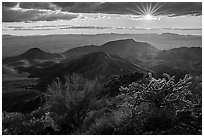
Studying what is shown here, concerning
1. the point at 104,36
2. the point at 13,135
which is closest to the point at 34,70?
the point at 104,36

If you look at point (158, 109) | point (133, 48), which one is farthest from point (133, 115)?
point (133, 48)

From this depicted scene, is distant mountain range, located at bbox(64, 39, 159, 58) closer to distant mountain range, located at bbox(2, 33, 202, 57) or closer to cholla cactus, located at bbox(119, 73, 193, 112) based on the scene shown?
distant mountain range, located at bbox(2, 33, 202, 57)

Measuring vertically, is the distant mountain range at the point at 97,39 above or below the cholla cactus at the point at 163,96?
above

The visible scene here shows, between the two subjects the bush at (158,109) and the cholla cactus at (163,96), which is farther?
the cholla cactus at (163,96)

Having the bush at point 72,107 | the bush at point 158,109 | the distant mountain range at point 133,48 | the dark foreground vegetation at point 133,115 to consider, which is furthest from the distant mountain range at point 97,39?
the distant mountain range at point 133,48

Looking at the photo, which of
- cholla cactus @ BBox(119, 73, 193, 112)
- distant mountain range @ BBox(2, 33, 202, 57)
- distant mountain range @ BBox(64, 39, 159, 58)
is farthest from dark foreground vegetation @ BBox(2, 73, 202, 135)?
distant mountain range @ BBox(64, 39, 159, 58)

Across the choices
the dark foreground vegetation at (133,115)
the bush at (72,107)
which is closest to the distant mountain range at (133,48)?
the bush at (72,107)

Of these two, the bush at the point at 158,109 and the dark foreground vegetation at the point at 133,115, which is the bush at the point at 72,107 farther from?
the bush at the point at 158,109

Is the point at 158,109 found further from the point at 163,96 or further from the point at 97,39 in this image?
the point at 97,39

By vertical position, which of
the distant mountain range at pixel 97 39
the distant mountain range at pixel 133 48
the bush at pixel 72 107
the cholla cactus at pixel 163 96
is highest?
the distant mountain range at pixel 97 39

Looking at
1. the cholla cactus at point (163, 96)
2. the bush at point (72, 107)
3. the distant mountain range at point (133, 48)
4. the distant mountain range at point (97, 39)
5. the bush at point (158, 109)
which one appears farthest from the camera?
the distant mountain range at point (133, 48)

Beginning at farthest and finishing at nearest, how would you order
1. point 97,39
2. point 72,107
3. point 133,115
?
point 97,39
point 72,107
point 133,115

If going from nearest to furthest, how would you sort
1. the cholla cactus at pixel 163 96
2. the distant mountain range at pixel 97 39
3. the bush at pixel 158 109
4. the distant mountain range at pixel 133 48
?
the bush at pixel 158 109 → the cholla cactus at pixel 163 96 → the distant mountain range at pixel 97 39 → the distant mountain range at pixel 133 48

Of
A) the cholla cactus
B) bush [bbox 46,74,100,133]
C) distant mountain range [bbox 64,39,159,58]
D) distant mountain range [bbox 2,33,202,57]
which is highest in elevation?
distant mountain range [bbox 2,33,202,57]
